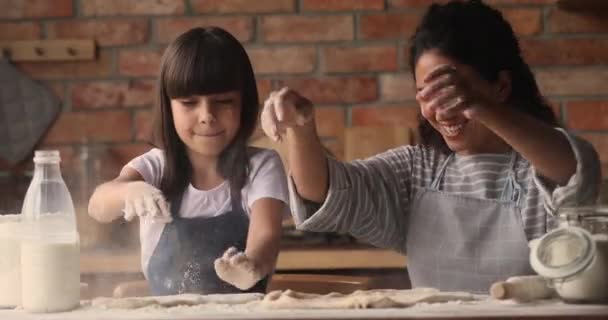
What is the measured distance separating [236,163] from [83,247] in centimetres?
41

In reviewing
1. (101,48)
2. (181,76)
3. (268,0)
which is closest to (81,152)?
(101,48)

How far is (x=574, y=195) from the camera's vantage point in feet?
2.39

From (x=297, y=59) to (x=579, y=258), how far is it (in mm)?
807

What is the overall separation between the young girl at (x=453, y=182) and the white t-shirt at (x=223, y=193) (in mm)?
65

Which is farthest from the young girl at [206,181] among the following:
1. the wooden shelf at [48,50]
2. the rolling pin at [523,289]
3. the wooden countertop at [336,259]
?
the wooden shelf at [48,50]

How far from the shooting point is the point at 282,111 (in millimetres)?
689

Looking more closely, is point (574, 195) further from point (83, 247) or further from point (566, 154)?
point (83, 247)

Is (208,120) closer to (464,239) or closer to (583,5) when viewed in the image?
(464,239)

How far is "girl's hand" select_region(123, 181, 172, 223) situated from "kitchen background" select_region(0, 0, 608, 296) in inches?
19.4

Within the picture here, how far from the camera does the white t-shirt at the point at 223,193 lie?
0.85 m

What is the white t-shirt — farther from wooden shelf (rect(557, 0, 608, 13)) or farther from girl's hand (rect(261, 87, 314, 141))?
wooden shelf (rect(557, 0, 608, 13))

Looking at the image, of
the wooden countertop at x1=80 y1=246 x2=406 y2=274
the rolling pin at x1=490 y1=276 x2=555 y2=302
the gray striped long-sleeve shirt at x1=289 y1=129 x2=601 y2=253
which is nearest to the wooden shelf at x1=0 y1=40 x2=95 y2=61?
the wooden countertop at x1=80 y1=246 x2=406 y2=274

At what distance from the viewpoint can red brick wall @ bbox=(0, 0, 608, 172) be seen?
4.45 ft

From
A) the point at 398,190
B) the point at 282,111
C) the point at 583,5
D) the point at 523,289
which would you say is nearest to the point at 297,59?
the point at 583,5
